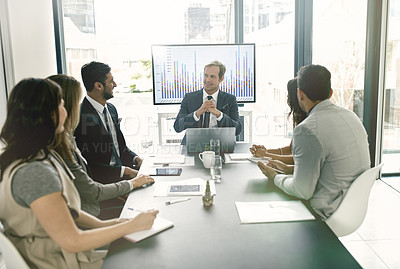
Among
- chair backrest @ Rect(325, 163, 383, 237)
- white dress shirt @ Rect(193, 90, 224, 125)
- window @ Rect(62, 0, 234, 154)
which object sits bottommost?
chair backrest @ Rect(325, 163, 383, 237)

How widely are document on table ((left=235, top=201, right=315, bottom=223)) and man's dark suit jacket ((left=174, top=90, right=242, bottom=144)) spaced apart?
6.04 feet

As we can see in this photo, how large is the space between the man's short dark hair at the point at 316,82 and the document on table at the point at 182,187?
74 centimetres

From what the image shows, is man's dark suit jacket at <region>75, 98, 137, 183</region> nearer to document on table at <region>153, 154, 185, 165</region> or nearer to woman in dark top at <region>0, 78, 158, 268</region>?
document on table at <region>153, 154, 185, 165</region>

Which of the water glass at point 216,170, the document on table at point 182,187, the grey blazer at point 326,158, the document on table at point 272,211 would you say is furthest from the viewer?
the water glass at point 216,170

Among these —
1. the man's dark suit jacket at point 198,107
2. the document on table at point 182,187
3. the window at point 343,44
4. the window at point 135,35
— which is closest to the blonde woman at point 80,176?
the document on table at point 182,187

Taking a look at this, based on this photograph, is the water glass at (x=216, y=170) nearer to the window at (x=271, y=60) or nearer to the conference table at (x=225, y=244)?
the conference table at (x=225, y=244)

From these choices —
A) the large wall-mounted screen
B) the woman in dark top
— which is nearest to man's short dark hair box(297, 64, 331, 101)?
the woman in dark top

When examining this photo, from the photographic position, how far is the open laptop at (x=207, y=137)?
9.86ft

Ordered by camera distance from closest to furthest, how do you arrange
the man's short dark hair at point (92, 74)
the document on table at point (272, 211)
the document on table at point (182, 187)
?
the document on table at point (272, 211), the document on table at point (182, 187), the man's short dark hair at point (92, 74)

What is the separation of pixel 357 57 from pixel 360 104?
21.3 inches

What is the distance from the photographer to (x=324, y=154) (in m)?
1.99

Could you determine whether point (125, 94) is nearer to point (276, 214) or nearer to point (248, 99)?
point (248, 99)

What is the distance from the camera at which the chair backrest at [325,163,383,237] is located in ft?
6.59

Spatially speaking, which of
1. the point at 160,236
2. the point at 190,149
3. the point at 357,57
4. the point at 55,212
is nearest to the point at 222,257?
the point at 160,236
